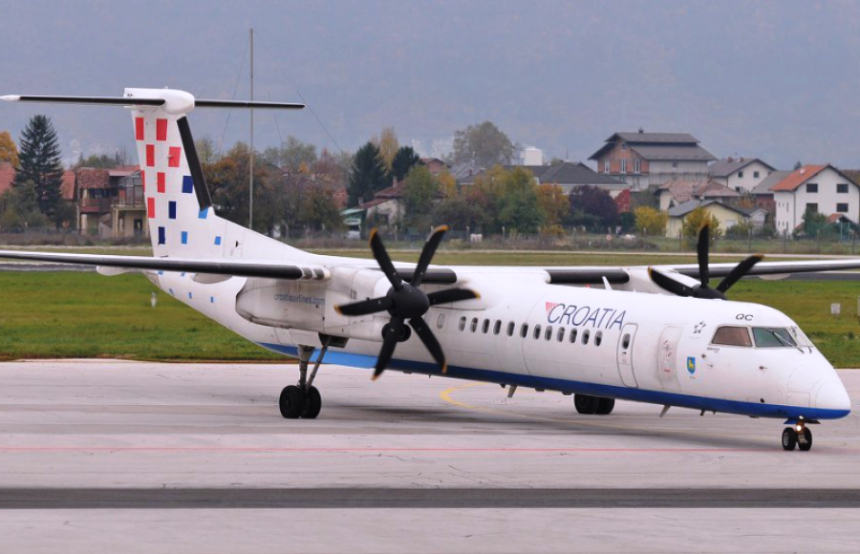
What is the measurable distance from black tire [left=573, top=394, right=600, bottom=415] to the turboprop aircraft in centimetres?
4

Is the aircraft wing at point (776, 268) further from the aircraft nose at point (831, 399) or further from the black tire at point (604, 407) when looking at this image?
the aircraft nose at point (831, 399)

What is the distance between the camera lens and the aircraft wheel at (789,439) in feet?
65.2

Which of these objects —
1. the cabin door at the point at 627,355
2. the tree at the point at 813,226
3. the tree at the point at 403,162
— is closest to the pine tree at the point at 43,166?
the tree at the point at 403,162

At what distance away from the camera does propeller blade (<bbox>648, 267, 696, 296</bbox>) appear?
23.5m

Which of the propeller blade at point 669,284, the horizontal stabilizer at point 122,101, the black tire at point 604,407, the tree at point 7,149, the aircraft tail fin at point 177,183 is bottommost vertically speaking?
the black tire at point 604,407

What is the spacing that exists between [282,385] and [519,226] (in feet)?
138

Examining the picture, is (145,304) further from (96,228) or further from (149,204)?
(149,204)

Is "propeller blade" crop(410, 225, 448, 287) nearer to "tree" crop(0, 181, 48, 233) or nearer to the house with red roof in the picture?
"tree" crop(0, 181, 48, 233)

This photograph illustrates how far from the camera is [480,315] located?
23859mm

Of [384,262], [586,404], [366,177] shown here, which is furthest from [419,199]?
[384,262]

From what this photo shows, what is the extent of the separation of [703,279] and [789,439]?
438 centimetres

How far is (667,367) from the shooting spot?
67.3 ft

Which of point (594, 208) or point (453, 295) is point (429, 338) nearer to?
point (453, 295)

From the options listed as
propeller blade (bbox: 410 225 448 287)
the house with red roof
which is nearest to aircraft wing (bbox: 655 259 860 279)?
propeller blade (bbox: 410 225 448 287)
